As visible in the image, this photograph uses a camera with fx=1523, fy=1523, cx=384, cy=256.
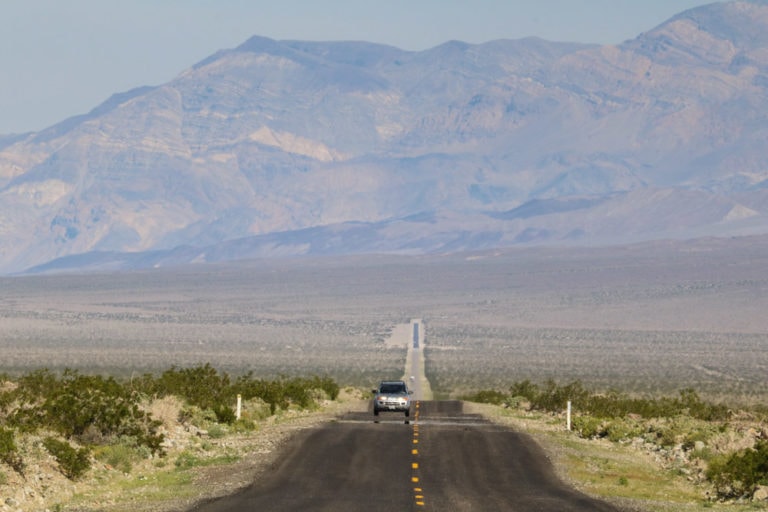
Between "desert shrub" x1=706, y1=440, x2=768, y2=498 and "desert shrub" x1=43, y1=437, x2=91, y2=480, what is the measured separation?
1215 cm

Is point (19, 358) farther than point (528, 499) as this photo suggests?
Yes

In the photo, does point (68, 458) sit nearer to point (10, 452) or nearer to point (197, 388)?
point (10, 452)

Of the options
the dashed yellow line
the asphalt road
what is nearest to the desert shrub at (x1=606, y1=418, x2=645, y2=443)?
the asphalt road

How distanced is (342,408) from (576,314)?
116723mm

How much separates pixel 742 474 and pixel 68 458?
41.3 feet

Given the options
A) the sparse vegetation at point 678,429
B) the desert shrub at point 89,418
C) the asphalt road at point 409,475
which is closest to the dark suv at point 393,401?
the sparse vegetation at point 678,429

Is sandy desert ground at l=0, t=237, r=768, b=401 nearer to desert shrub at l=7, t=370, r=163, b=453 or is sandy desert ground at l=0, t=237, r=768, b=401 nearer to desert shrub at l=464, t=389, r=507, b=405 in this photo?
desert shrub at l=464, t=389, r=507, b=405

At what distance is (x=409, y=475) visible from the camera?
30.3 meters

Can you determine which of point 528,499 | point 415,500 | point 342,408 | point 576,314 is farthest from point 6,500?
point 576,314

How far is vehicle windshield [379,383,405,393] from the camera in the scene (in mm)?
49441

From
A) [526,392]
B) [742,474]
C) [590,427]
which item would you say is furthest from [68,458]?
[526,392]

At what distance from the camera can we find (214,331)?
142 m

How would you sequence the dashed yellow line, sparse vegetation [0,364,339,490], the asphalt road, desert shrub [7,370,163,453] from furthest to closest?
desert shrub [7,370,163,453] < sparse vegetation [0,364,339,490] < the dashed yellow line < the asphalt road

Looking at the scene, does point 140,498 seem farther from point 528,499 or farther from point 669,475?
point 669,475
